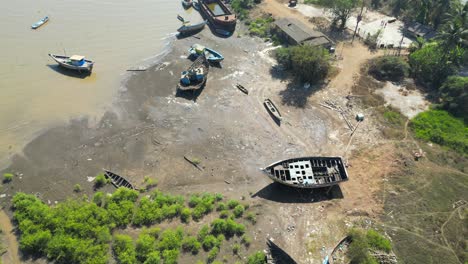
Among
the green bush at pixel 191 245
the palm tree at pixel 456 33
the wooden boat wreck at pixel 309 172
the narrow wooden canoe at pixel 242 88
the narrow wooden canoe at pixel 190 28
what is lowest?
the green bush at pixel 191 245

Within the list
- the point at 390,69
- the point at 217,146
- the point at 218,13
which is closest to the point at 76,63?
the point at 217,146

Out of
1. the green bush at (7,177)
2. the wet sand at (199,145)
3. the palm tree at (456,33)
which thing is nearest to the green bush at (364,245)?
the wet sand at (199,145)

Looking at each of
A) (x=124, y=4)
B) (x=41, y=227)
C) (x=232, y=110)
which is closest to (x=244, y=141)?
(x=232, y=110)

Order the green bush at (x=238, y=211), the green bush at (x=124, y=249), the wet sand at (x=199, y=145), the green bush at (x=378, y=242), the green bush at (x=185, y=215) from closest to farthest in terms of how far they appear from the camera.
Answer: the green bush at (x=124, y=249), the green bush at (x=378, y=242), the green bush at (x=185, y=215), the green bush at (x=238, y=211), the wet sand at (x=199, y=145)

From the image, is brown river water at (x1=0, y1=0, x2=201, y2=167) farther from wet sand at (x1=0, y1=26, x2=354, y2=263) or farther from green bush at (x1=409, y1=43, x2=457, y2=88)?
green bush at (x1=409, y1=43, x2=457, y2=88)

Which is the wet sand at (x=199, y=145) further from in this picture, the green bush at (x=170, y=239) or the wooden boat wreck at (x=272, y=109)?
the green bush at (x=170, y=239)

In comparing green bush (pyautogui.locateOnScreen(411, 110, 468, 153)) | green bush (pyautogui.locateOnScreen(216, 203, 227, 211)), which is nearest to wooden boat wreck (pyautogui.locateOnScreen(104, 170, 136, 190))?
green bush (pyautogui.locateOnScreen(216, 203, 227, 211))

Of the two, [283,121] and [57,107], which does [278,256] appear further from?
[57,107]
